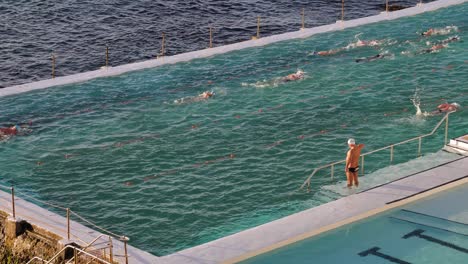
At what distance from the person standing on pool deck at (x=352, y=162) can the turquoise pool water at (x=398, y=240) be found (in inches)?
74.4

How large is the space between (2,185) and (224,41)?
26.3 m

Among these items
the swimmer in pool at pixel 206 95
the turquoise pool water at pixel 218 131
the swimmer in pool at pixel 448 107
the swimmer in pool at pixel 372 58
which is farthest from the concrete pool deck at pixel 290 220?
the swimmer in pool at pixel 372 58

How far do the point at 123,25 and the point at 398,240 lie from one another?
3620cm

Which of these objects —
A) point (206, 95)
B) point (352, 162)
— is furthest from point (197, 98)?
point (352, 162)

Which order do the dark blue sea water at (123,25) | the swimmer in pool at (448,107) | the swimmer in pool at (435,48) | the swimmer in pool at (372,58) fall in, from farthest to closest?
1. the dark blue sea water at (123,25)
2. the swimmer in pool at (435,48)
3. the swimmer in pool at (372,58)
4. the swimmer in pool at (448,107)

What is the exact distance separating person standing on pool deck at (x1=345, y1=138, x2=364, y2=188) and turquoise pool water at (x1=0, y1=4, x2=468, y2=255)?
93cm

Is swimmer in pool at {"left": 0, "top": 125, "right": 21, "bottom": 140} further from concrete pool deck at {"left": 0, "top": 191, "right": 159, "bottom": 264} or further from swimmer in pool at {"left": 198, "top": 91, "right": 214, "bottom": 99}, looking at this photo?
swimmer in pool at {"left": 198, "top": 91, "right": 214, "bottom": 99}

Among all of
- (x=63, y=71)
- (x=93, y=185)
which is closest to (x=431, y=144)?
(x=93, y=185)

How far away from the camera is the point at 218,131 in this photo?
30.0m

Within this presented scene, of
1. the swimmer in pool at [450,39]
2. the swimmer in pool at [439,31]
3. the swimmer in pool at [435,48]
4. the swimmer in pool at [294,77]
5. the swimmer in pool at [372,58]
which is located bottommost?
the swimmer in pool at [294,77]

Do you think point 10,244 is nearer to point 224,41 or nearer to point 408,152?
point 408,152

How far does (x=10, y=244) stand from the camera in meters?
22.5

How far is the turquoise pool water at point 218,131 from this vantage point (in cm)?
2419

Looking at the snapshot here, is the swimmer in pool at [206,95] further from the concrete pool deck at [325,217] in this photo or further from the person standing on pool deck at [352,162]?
the concrete pool deck at [325,217]
